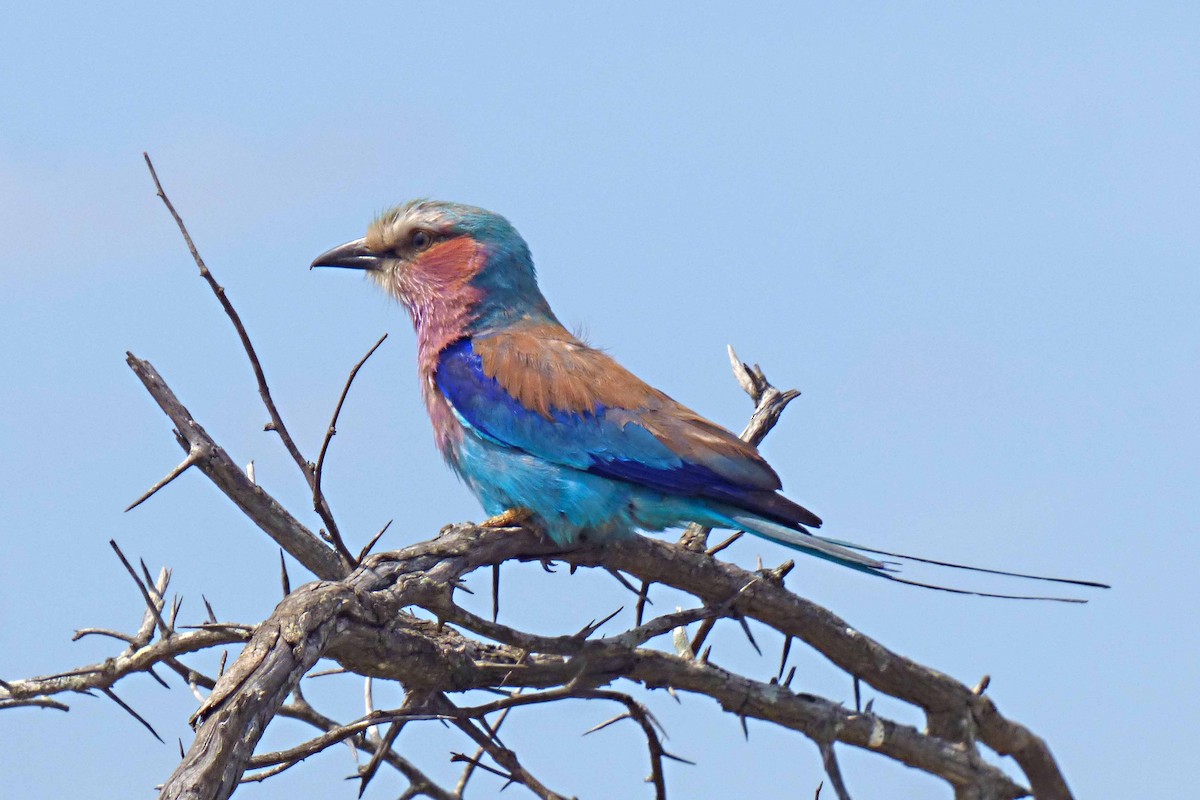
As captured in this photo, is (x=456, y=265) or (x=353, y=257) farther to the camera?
(x=353, y=257)

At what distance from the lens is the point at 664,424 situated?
5.32 m

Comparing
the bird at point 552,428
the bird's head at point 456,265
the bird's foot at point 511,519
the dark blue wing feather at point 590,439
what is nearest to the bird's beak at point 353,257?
the bird's head at point 456,265

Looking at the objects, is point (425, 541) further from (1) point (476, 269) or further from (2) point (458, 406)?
(1) point (476, 269)

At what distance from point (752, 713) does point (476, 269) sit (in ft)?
7.15

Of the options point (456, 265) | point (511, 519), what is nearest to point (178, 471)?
point (511, 519)

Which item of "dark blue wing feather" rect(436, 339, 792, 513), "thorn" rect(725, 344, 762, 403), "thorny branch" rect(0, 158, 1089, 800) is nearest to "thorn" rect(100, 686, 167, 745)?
"thorny branch" rect(0, 158, 1089, 800)

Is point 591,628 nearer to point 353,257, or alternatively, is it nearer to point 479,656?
point 479,656

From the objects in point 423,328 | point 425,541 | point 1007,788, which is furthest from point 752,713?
point 423,328

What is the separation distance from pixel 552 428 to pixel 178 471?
1577 millimetres

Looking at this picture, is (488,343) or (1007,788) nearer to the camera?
(1007,788)

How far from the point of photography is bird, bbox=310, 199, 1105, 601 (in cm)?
509

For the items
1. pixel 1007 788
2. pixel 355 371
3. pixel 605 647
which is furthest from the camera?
pixel 1007 788

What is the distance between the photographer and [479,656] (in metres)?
4.77

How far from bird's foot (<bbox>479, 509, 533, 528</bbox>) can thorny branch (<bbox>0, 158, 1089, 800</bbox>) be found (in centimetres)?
6
